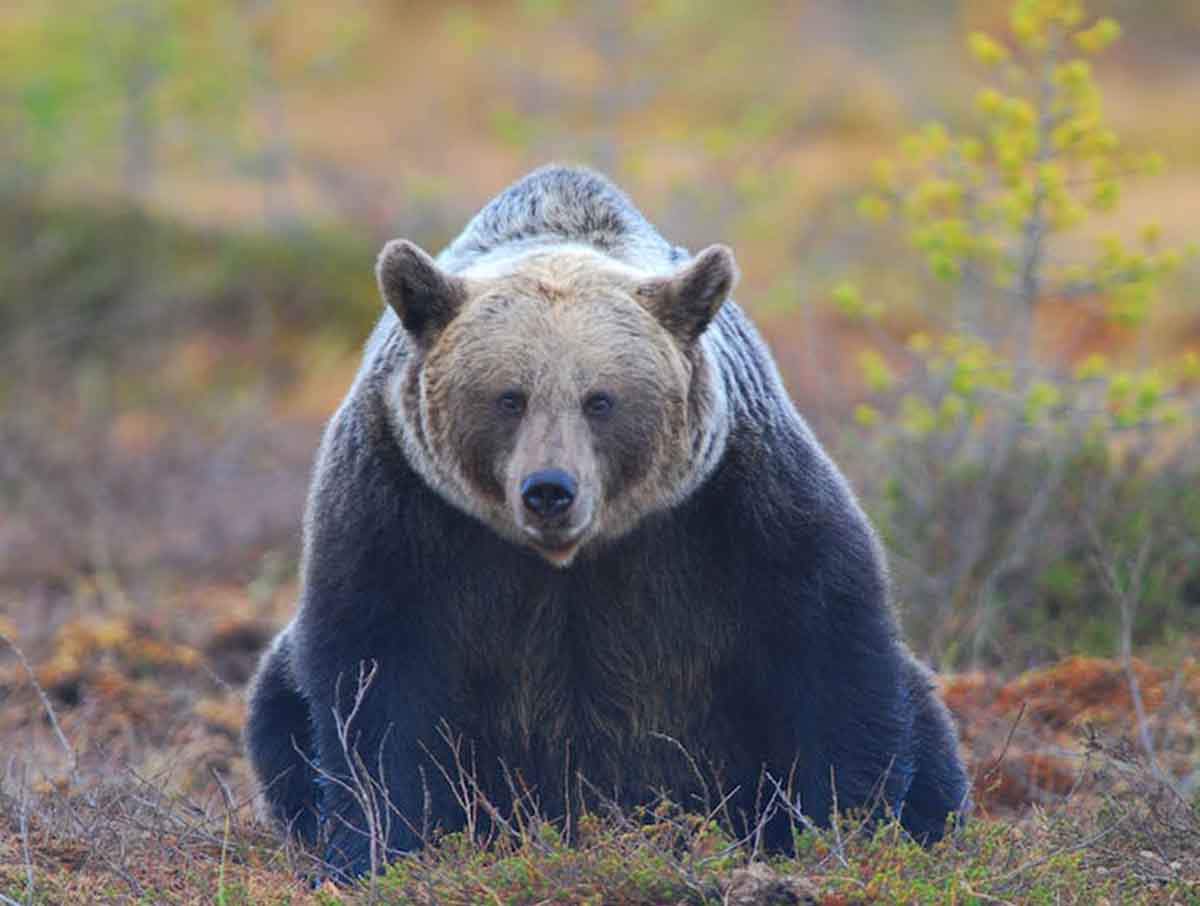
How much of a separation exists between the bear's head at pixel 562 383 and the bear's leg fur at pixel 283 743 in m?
1.06

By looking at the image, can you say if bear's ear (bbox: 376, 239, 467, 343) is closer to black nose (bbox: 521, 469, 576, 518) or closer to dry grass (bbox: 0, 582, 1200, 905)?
black nose (bbox: 521, 469, 576, 518)

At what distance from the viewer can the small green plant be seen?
8.34 meters

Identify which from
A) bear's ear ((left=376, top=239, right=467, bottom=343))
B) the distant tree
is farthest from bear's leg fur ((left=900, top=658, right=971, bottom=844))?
the distant tree

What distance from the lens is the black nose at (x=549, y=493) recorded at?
4.76m

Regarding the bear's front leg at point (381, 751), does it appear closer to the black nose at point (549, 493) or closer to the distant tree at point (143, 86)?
the black nose at point (549, 493)

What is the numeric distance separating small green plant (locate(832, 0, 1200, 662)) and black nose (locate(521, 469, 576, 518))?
3.64 meters

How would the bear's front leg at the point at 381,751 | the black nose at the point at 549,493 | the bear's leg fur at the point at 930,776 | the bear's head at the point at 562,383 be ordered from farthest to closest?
the bear's leg fur at the point at 930,776
the bear's front leg at the point at 381,751
the bear's head at the point at 562,383
the black nose at the point at 549,493

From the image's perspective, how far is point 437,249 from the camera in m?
19.1

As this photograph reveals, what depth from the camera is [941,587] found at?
8.33 metres

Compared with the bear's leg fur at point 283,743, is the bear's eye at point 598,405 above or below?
above

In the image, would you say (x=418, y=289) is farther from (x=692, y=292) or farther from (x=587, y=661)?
(x=587, y=661)

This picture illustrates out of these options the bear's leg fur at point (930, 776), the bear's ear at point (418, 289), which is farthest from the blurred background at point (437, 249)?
the bear's ear at point (418, 289)

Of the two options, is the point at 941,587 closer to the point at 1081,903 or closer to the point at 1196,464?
the point at 1196,464

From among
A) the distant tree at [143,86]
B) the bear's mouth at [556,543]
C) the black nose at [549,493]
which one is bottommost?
the bear's mouth at [556,543]
